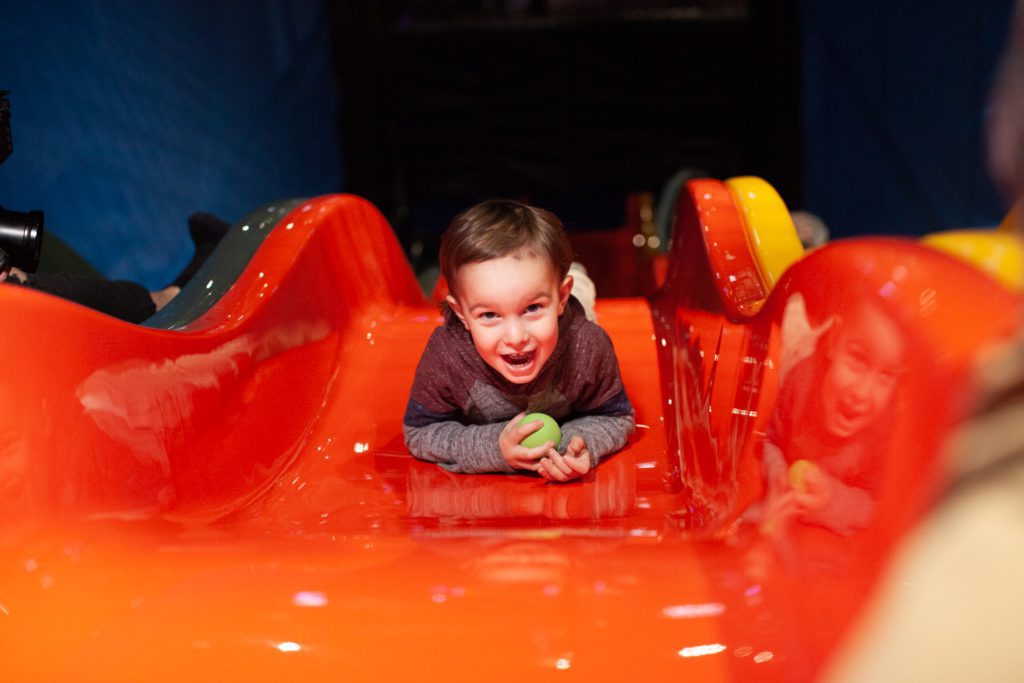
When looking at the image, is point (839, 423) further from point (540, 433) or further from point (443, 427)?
point (443, 427)

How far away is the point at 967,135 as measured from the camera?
3.08 m

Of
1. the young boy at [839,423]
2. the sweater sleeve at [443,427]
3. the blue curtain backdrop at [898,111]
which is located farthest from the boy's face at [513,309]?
the blue curtain backdrop at [898,111]

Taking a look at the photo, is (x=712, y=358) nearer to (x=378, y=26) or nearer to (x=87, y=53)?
(x=87, y=53)

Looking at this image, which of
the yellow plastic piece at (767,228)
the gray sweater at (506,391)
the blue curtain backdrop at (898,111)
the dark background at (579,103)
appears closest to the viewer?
the gray sweater at (506,391)

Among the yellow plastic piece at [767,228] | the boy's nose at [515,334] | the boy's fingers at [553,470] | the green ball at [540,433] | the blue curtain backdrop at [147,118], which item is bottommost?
the boy's fingers at [553,470]

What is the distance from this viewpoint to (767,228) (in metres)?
1.60

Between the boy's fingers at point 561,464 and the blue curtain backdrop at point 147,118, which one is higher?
the blue curtain backdrop at point 147,118

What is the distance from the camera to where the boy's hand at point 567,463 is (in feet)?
4.08

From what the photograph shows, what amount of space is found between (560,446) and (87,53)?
1.74m

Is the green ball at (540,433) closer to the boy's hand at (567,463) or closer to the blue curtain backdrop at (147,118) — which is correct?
the boy's hand at (567,463)

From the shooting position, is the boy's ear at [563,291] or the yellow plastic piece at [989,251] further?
the boy's ear at [563,291]

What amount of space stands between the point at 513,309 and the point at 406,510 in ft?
1.00

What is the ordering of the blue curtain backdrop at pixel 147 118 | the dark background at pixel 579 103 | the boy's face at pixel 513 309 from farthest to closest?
1. the dark background at pixel 579 103
2. the blue curtain backdrop at pixel 147 118
3. the boy's face at pixel 513 309

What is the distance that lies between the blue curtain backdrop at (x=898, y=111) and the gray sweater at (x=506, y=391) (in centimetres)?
160
